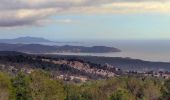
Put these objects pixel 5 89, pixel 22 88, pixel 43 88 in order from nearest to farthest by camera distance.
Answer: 1. pixel 5 89
2. pixel 43 88
3. pixel 22 88

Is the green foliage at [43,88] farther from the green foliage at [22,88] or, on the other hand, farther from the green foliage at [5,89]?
the green foliage at [5,89]

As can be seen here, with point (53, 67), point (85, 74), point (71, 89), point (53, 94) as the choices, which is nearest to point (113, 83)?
point (71, 89)

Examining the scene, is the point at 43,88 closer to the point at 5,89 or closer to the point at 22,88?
the point at 22,88

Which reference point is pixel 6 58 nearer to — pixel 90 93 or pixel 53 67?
pixel 53 67

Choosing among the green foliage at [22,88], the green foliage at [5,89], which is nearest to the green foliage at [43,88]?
the green foliage at [22,88]

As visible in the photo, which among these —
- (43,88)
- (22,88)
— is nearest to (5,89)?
(22,88)

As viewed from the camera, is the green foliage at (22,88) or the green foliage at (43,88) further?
the green foliage at (22,88)

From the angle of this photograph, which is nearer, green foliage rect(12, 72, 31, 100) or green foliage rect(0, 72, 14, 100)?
green foliage rect(0, 72, 14, 100)

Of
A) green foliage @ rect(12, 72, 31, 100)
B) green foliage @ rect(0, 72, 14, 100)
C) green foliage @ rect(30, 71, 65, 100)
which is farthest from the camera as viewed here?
green foliage @ rect(12, 72, 31, 100)

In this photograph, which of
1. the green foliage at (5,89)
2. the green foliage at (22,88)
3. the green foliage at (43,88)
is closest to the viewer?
the green foliage at (5,89)

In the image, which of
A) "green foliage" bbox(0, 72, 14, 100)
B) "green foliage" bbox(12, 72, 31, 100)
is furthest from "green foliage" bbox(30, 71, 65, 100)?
"green foliage" bbox(0, 72, 14, 100)

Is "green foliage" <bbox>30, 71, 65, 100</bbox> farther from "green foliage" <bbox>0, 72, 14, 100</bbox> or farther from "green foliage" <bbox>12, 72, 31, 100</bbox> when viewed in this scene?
"green foliage" <bbox>0, 72, 14, 100</bbox>
